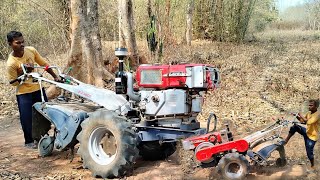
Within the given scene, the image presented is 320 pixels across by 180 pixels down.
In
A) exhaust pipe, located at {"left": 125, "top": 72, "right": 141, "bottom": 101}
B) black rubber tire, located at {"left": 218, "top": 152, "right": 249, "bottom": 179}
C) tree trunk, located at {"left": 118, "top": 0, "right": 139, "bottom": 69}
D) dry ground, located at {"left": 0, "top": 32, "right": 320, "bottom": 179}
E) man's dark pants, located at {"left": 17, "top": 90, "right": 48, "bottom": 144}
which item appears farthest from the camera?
tree trunk, located at {"left": 118, "top": 0, "right": 139, "bottom": 69}

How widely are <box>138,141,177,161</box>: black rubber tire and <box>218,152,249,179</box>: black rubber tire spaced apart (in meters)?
1.08

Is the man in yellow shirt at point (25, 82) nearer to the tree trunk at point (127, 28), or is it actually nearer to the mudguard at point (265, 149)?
the mudguard at point (265, 149)

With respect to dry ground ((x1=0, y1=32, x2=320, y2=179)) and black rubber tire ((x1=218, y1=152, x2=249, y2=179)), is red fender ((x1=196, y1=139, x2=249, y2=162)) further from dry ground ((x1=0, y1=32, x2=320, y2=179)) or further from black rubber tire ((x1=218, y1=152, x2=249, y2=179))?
dry ground ((x1=0, y1=32, x2=320, y2=179))

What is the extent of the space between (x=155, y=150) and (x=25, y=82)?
2074 millimetres

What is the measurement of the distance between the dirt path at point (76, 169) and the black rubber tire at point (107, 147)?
0.18 meters

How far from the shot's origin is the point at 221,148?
13.6ft

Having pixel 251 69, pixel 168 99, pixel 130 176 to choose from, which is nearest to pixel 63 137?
pixel 130 176

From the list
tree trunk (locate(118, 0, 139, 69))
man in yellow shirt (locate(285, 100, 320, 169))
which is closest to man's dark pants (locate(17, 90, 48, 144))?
man in yellow shirt (locate(285, 100, 320, 169))

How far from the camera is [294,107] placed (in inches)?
298

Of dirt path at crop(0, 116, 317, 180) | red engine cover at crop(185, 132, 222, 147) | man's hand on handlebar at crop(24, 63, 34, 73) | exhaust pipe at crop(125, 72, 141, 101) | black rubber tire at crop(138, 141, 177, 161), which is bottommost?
dirt path at crop(0, 116, 317, 180)

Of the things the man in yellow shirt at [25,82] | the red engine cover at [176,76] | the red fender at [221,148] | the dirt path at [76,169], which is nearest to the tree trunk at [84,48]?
the man in yellow shirt at [25,82]

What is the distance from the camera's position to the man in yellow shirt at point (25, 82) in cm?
559

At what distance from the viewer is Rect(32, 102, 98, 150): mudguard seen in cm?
491

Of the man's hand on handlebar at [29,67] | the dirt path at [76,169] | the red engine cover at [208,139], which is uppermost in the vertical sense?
the man's hand on handlebar at [29,67]
